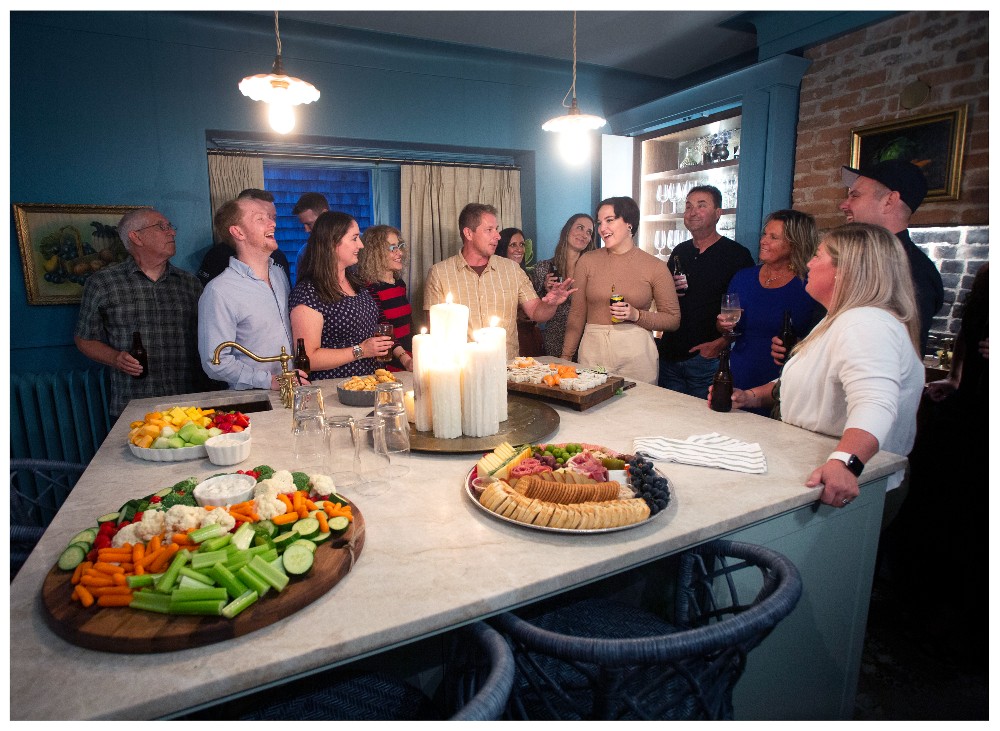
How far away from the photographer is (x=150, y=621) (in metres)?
0.93

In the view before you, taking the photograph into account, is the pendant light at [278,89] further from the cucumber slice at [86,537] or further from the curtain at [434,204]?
the curtain at [434,204]

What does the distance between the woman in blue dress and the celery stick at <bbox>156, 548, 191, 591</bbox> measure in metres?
2.59

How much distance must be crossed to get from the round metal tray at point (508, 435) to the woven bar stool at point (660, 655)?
0.55m

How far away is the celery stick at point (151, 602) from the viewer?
3.10 feet

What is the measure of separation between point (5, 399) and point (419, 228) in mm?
3911

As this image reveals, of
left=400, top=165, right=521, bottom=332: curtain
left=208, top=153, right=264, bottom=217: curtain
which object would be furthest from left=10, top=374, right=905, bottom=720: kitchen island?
left=400, top=165, right=521, bottom=332: curtain

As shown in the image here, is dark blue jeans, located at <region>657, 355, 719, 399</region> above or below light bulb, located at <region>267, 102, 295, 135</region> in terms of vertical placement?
below

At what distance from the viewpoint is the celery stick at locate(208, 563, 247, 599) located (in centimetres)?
97

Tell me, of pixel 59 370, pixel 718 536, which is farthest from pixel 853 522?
pixel 59 370

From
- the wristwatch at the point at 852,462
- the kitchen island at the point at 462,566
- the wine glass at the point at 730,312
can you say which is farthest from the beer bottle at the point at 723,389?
the wristwatch at the point at 852,462

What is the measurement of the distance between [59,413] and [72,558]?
3182 millimetres

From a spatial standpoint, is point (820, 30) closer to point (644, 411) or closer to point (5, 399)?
point (644, 411)

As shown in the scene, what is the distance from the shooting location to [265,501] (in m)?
1.19

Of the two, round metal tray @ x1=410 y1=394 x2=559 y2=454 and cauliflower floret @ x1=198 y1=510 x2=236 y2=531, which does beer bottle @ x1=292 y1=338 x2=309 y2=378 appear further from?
cauliflower floret @ x1=198 y1=510 x2=236 y2=531
